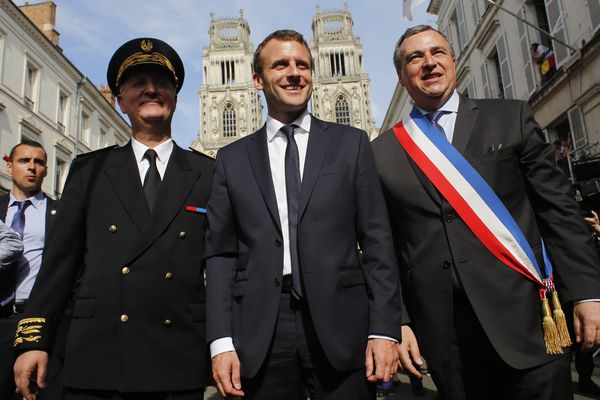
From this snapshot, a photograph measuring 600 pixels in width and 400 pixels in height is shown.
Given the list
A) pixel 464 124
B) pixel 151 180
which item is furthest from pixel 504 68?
pixel 151 180

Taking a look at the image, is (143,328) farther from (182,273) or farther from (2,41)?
(2,41)

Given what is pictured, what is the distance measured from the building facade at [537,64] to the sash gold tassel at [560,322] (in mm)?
8159

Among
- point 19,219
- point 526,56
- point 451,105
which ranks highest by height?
point 526,56

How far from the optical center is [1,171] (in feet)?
53.6

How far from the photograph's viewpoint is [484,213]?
219cm

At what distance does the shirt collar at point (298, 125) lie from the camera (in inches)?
94.3

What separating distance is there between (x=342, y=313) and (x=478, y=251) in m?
0.77

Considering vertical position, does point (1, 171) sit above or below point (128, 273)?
above

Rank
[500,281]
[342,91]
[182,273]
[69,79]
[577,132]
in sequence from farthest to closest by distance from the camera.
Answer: [342,91], [69,79], [577,132], [182,273], [500,281]

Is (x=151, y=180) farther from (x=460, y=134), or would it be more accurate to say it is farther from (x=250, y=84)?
(x=250, y=84)

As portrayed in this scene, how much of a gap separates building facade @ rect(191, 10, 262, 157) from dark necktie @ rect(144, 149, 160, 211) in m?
56.0

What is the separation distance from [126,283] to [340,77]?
206 ft

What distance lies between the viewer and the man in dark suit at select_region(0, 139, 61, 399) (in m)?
3.28

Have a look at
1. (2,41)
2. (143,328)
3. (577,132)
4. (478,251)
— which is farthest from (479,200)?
(2,41)
